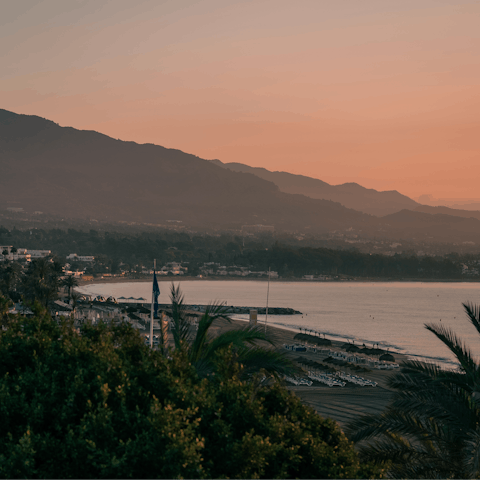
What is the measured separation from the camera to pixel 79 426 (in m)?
5.36

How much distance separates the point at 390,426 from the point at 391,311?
9953 centimetres

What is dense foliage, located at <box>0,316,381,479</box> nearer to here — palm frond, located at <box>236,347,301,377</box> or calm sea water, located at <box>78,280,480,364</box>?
palm frond, located at <box>236,347,301,377</box>

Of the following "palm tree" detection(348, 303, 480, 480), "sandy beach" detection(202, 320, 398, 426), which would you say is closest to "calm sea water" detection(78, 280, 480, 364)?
"sandy beach" detection(202, 320, 398, 426)

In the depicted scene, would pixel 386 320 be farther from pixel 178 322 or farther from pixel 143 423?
pixel 143 423

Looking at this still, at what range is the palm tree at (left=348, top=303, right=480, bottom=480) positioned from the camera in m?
8.12

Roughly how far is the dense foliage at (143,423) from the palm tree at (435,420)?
2466 millimetres

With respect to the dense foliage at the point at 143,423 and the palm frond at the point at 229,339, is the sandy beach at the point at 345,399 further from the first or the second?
the dense foliage at the point at 143,423

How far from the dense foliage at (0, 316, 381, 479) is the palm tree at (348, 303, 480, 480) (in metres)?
2.47

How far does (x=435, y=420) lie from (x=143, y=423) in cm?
472

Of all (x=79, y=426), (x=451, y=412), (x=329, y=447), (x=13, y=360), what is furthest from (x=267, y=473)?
(x=451, y=412)

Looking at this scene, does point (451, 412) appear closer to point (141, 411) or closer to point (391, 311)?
point (141, 411)

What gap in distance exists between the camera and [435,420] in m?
8.69

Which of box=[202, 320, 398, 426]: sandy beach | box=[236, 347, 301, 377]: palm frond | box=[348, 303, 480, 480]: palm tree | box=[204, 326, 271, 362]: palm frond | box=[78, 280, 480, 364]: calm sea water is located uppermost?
box=[204, 326, 271, 362]: palm frond

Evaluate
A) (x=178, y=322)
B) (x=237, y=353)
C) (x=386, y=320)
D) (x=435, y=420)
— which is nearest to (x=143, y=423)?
(x=237, y=353)
